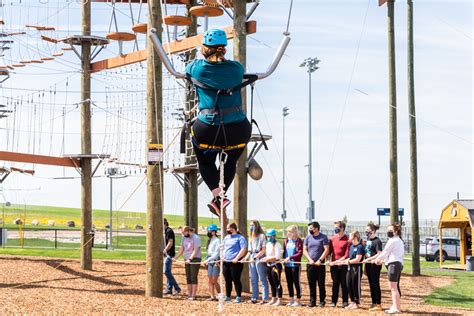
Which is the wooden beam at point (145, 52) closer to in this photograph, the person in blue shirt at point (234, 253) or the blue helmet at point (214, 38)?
the person in blue shirt at point (234, 253)

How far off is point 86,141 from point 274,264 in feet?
33.3

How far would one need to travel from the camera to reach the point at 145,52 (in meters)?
21.6

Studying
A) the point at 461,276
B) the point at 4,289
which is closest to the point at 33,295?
the point at 4,289

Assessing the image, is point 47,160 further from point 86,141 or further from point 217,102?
point 217,102

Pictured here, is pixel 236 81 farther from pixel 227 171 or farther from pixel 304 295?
pixel 304 295

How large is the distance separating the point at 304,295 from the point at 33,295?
20.4ft

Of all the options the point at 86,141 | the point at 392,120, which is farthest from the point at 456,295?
the point at 86,141

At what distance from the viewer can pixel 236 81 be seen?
770cm

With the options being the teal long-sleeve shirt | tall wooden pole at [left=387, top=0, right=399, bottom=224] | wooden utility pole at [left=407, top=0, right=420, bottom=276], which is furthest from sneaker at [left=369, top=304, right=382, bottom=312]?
wooden utility pole at [left=407, top=0, right=420, bottom=276]

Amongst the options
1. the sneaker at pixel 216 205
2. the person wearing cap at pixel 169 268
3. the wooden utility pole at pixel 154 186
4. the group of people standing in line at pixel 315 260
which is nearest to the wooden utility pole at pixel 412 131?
the person wearing cap at pixel 169 268

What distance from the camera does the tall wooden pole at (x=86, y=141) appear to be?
963 inches

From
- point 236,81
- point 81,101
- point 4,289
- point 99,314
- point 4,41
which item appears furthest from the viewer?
point 4,41

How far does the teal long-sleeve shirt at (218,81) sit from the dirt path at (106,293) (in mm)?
6737

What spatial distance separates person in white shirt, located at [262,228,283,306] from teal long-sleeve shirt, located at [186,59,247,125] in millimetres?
8622
